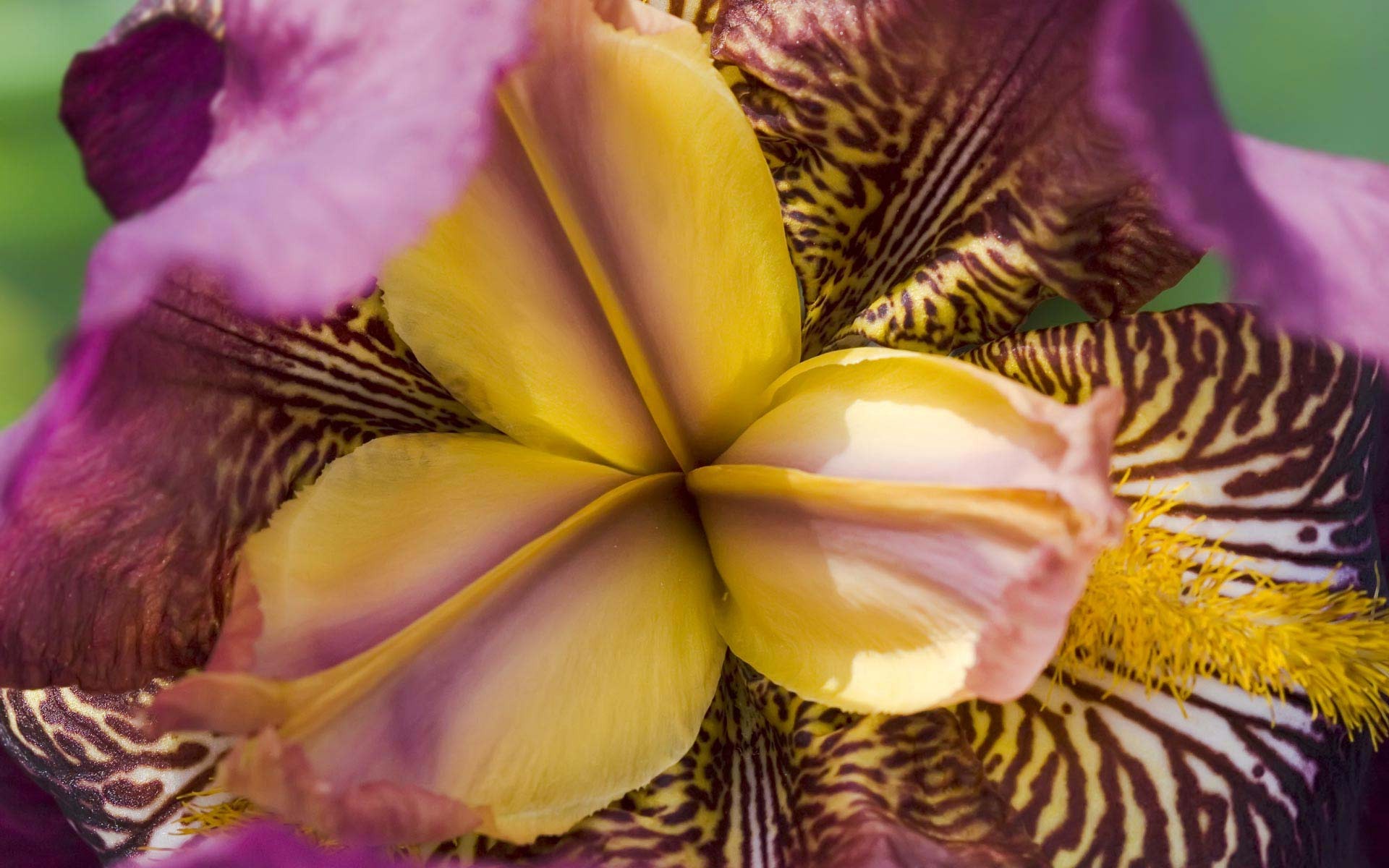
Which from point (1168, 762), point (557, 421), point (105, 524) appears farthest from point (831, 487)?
point (105, 524)

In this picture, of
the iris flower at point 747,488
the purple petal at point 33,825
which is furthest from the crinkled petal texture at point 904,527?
the purple petal at point 33,825

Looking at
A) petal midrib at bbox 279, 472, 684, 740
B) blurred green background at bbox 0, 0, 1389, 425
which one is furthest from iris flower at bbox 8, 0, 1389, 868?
blurred green background at bbox 0, 0, 1389, 425

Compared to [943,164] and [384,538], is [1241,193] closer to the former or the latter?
[943,164]

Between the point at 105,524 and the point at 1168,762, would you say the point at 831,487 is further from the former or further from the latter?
the point at 105,524

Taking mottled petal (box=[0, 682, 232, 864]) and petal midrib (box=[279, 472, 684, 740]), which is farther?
mottled petal (box=[0, 682, 232, 864])

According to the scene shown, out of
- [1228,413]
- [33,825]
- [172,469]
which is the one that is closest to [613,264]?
[172,469]

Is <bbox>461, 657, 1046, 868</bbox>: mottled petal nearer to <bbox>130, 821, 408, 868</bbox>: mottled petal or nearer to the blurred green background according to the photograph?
<bbox>130, 821, 408, 868</bbox>: mottled petal

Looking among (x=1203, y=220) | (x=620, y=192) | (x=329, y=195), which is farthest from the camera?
(x=620, y=192)

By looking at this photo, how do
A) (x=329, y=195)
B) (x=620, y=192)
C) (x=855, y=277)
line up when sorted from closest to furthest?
(x=329, y=195) → (x=620, y=192) → (x=855, y=277)
